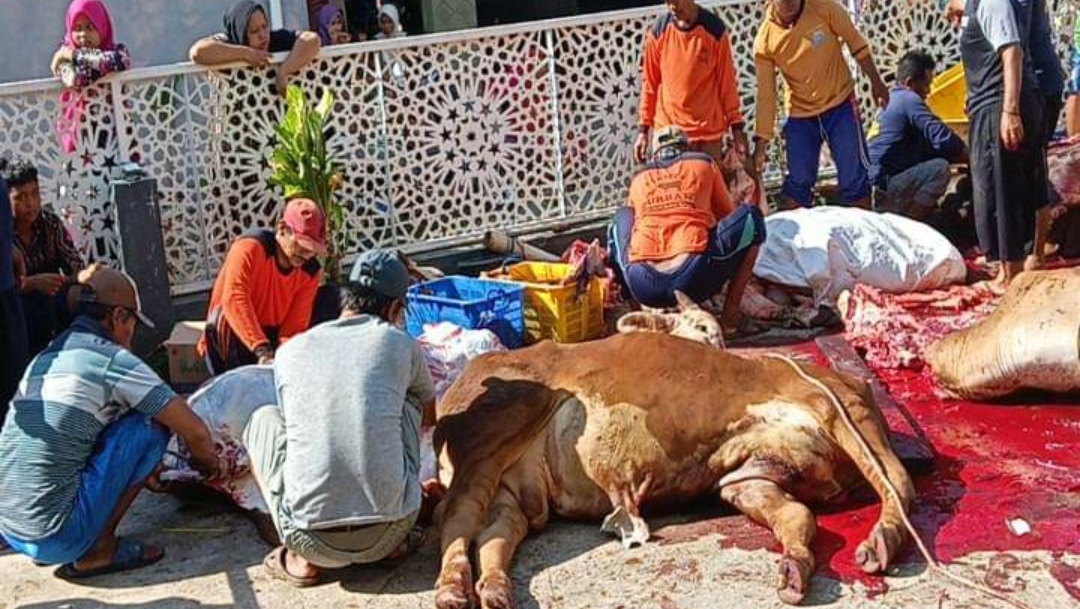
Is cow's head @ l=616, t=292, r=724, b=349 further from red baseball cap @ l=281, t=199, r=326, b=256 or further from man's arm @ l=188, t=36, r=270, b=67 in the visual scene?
man's arm @ l=188, t=36, r=270, b=67

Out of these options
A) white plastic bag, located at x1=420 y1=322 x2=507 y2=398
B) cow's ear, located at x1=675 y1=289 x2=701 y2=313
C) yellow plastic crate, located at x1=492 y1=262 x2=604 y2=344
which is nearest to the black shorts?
Result: cow's ear, located at x1=675 y1=289 x2=701 y2=313

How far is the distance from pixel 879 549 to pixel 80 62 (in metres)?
5.50

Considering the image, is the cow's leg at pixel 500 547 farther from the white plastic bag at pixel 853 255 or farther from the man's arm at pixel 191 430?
the white plastic bag at pixel 853 255

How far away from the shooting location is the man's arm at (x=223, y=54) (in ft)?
28.6

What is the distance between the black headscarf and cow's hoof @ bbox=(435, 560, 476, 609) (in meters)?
4.69

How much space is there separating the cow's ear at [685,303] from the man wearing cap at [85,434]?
2940 mm

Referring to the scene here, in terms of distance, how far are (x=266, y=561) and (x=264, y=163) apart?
388 centimetres

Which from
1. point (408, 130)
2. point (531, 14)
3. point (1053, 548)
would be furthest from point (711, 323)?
point (531, 14)

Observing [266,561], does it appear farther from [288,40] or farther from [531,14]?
[531,14]

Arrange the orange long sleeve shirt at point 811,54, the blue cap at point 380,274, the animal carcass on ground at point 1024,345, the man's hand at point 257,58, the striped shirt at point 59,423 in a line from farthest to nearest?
1. the orange long sleeve shirt at point 811,54
2. the man's hand at point 257,58
3. the animal carcass on ground at point 1024,345
4. the blue cap at point 380,274
5. the striped shirt at point 59,423

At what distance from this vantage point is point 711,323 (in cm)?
732

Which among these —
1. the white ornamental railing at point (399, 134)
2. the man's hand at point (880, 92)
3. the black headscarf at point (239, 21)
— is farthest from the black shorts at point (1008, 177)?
the black headscarf at point (239, 21)

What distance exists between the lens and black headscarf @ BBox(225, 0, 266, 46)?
888 centimetres

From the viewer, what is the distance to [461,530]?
5469mm
